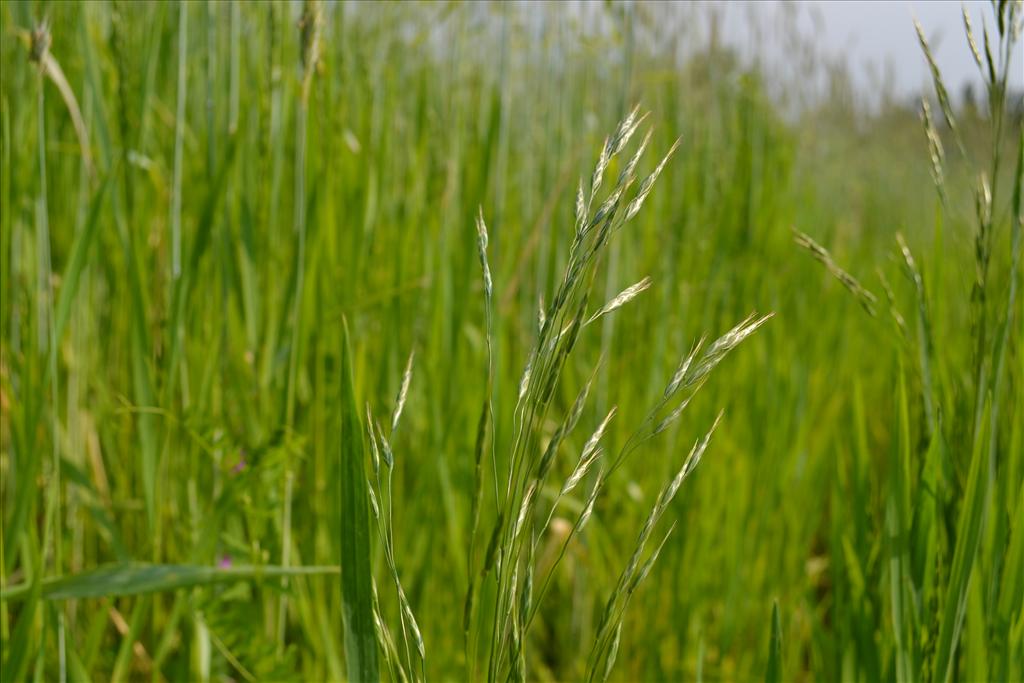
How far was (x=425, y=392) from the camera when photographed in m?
1.36

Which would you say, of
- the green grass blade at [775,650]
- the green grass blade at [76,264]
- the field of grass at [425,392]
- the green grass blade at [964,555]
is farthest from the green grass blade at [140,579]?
the green grass blade at [964,555]

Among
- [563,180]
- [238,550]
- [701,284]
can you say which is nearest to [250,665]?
[238,550]

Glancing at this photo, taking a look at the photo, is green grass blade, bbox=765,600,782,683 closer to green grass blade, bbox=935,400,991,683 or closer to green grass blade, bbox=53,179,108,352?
green grass blade, bbox=935,400,991,683

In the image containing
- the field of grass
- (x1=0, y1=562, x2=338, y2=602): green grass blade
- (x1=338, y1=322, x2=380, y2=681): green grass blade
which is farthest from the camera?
(x1=0, y1=562, x2=338, y2=602): green grass blade

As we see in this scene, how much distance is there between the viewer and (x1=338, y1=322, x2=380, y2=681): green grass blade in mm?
547

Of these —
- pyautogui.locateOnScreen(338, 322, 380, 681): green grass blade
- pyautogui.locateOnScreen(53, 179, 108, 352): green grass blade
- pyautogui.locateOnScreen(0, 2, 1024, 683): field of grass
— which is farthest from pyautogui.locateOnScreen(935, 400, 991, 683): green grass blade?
pyautogui.locateOnScreen(53, 179, 108, 352): green grass blade

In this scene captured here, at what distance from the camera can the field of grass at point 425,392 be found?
2.13 ft

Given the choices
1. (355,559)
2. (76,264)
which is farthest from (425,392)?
(355,559)

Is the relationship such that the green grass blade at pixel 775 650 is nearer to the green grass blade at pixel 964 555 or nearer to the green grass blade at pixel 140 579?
the green grass blade at pixel 964 555

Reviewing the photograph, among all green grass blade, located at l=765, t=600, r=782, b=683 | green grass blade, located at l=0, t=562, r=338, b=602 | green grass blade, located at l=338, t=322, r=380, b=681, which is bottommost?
green grass blade, located at l=0, t=562, r=338, b=602

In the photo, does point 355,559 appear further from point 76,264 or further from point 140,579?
point 76,264

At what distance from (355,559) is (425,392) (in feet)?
2.67

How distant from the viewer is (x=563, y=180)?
5.75 ft

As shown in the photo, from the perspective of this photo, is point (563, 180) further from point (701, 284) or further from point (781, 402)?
point (781, 402)
